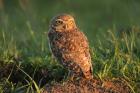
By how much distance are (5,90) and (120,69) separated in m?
1.24

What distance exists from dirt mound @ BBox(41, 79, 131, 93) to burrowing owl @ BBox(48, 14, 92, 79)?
0.08 meters

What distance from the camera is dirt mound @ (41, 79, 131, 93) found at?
23.8ft

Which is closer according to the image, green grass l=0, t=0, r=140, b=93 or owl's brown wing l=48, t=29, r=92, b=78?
owl's brown wing l=48, t=29, r=92, b=78

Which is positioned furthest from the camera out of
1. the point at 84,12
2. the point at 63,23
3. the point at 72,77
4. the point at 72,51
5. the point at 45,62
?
the point at 84,12

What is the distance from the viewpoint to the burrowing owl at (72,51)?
720cm

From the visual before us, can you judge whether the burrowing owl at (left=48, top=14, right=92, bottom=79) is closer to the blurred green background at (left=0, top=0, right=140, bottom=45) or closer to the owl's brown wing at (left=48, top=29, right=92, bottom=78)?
the owl's brown wing at (left=48, top=29, right=92, bottom=78)

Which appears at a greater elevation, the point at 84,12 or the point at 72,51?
the point at 72,51

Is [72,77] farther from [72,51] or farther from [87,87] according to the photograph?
[72,51]

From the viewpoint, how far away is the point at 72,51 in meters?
7.22

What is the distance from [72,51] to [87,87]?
0.41m

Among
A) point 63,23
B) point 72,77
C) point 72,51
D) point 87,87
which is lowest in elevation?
point 87,87

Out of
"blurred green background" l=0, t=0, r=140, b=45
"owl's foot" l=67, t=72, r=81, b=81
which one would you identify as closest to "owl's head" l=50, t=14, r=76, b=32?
"owl's foot" l=67, t=72, r=81, b=81

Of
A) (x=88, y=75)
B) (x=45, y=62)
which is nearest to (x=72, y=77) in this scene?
(x=88, y=75)

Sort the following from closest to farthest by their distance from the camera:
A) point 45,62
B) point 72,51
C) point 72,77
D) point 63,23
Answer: point 72,51 → point 72,77 → point 63,23 → point 45,62
